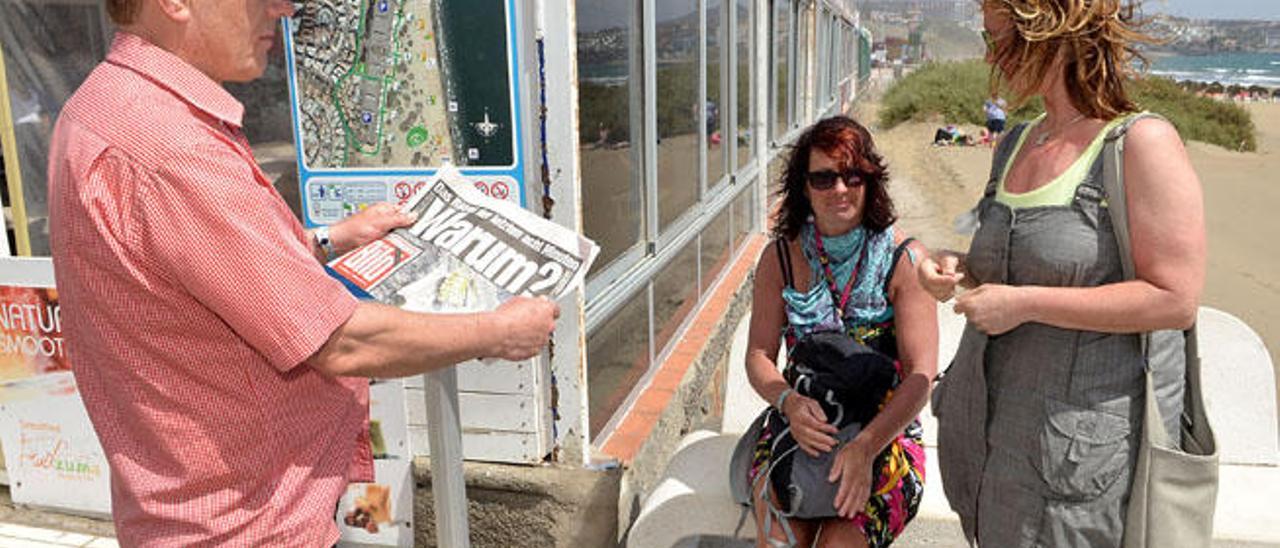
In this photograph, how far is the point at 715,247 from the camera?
6.10 m

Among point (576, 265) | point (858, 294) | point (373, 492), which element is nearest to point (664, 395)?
point (373, 492)

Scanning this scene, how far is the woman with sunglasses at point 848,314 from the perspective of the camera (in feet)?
7.70

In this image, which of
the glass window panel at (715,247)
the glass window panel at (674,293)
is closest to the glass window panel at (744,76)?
the glass window panel at (715,247)

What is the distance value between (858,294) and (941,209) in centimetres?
1294

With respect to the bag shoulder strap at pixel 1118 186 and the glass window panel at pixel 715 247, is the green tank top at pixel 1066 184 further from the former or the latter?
the glass window panel at pixel 715 247

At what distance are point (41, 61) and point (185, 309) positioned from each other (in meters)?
2.44

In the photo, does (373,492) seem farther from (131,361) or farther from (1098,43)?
(1098,43)

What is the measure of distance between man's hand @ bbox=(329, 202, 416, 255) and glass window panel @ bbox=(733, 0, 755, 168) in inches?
179

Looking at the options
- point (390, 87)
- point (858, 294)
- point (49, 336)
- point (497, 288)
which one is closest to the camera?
point (497, 288)

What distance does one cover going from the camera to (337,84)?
9.11 feet

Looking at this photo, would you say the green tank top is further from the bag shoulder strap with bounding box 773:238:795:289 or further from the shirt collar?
the shirt collar

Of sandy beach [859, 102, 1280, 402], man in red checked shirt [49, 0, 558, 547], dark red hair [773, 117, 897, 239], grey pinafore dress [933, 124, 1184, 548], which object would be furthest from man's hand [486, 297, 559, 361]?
sandy beach [859, 102, 1280, 402]

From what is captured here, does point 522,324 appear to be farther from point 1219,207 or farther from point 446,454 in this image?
point 1219,207

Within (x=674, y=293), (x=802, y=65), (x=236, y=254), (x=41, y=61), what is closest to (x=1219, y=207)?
(x=802, y=65)
